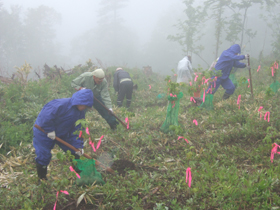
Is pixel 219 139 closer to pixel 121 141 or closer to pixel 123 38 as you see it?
pixel 121 141

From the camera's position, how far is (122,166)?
348 centimetres

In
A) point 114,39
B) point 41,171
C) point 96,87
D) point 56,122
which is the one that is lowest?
point 41,171

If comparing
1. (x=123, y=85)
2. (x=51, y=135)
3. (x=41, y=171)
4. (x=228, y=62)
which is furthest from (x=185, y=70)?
(x=41, y=171)

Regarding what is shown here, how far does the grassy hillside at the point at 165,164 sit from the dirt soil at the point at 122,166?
17 millimetres

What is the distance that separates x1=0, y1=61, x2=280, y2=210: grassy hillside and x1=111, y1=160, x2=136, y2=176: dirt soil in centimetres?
2

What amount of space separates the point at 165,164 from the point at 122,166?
75cm

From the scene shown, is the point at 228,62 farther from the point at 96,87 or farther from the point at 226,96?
the point at 96,87

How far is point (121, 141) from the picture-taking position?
4391 mm

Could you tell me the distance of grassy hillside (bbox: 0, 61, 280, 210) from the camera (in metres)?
2.55

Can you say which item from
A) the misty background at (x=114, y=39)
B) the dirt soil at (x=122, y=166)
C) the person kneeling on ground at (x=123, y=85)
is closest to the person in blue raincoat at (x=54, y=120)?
the dirt soil at (x=122, y=166)

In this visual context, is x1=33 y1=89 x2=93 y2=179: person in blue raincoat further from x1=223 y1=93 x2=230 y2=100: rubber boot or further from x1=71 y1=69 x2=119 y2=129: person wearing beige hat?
x1=223 y1=93 x2=230 y2=100: rubber boot

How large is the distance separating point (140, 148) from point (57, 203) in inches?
71.2

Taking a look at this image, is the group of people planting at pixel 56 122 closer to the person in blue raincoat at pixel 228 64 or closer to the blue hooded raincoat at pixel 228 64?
the person in blue raincoat at pixel 228 64

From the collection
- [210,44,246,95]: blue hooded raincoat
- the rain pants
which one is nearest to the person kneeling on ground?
[210,44,246,95]: blue hooded raincoat
